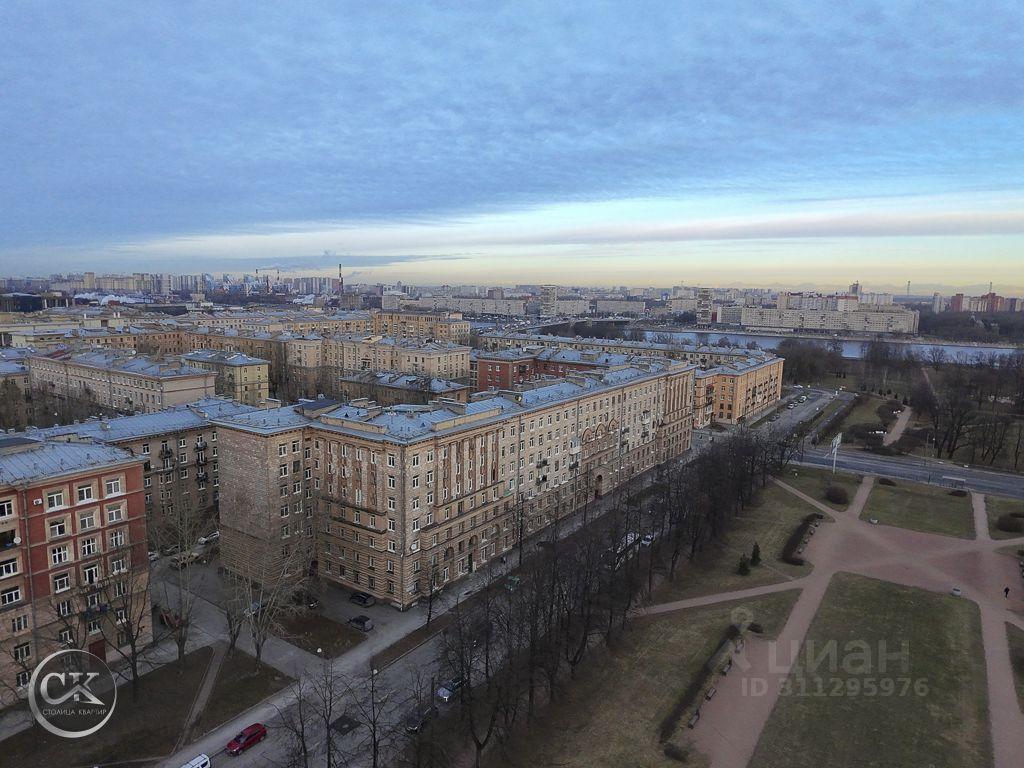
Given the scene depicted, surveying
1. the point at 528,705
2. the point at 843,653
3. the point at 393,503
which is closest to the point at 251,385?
the point at 393,503

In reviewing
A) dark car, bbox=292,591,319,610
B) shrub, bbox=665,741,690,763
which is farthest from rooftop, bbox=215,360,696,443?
shrub, bbox=665,741,690,763

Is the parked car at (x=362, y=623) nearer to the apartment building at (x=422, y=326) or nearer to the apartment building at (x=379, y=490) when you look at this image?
the apartment building at (x=379, y=490)

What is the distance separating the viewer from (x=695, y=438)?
8519 cm

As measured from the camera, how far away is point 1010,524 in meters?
53.5

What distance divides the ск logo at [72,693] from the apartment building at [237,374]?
53036 mm

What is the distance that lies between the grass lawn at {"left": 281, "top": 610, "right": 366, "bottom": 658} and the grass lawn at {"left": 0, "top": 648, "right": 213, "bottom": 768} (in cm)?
532

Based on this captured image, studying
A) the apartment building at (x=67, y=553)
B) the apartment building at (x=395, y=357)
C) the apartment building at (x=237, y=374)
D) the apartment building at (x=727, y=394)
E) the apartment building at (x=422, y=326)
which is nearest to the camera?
the apartment building at (x=67, y=553)

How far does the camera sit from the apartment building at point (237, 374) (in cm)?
8369

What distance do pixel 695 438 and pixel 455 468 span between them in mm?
51077

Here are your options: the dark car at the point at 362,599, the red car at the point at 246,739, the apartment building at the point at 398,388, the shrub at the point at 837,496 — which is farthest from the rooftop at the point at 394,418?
the shrub at the point at 837,496

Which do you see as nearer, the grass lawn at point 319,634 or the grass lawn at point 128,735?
the grass lawn at point 128,735

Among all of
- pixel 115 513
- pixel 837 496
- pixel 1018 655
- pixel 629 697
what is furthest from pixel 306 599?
pixel 837 496

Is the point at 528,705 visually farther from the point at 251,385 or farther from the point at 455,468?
the point at 251,385

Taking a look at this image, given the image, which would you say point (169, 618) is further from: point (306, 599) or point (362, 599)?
point (362, 599)
